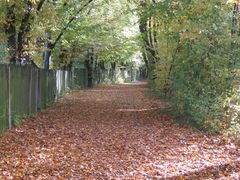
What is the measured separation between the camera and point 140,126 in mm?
12711

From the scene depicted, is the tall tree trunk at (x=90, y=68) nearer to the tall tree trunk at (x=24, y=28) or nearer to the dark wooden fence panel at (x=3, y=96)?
the tall tree trunk at (x=24, y=28)

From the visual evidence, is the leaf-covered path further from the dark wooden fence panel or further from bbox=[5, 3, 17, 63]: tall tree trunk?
bbox=[5, 3, 17, 63]: tall tree trunk


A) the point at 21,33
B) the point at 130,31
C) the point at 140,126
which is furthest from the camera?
the point at 130,31

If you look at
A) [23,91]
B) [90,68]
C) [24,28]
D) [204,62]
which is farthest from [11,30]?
[90,68]

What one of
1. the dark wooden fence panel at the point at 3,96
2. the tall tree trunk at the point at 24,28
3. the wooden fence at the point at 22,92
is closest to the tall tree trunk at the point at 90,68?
the wooden fence at the point at 22,92

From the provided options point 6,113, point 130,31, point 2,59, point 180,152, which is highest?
point 130,31

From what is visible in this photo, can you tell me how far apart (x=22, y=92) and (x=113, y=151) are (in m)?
5.15

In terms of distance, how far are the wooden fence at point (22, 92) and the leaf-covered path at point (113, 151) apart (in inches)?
17.9

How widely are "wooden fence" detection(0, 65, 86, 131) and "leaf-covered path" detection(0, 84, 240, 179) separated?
0.45 metres

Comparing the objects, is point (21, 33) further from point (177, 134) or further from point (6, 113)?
point (177, 134)

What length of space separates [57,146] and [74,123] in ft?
12.6

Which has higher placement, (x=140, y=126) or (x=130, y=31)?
(x=130, y=31)

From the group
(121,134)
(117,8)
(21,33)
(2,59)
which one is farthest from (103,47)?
(121,134)

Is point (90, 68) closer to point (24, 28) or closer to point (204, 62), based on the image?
point (24, 28)
